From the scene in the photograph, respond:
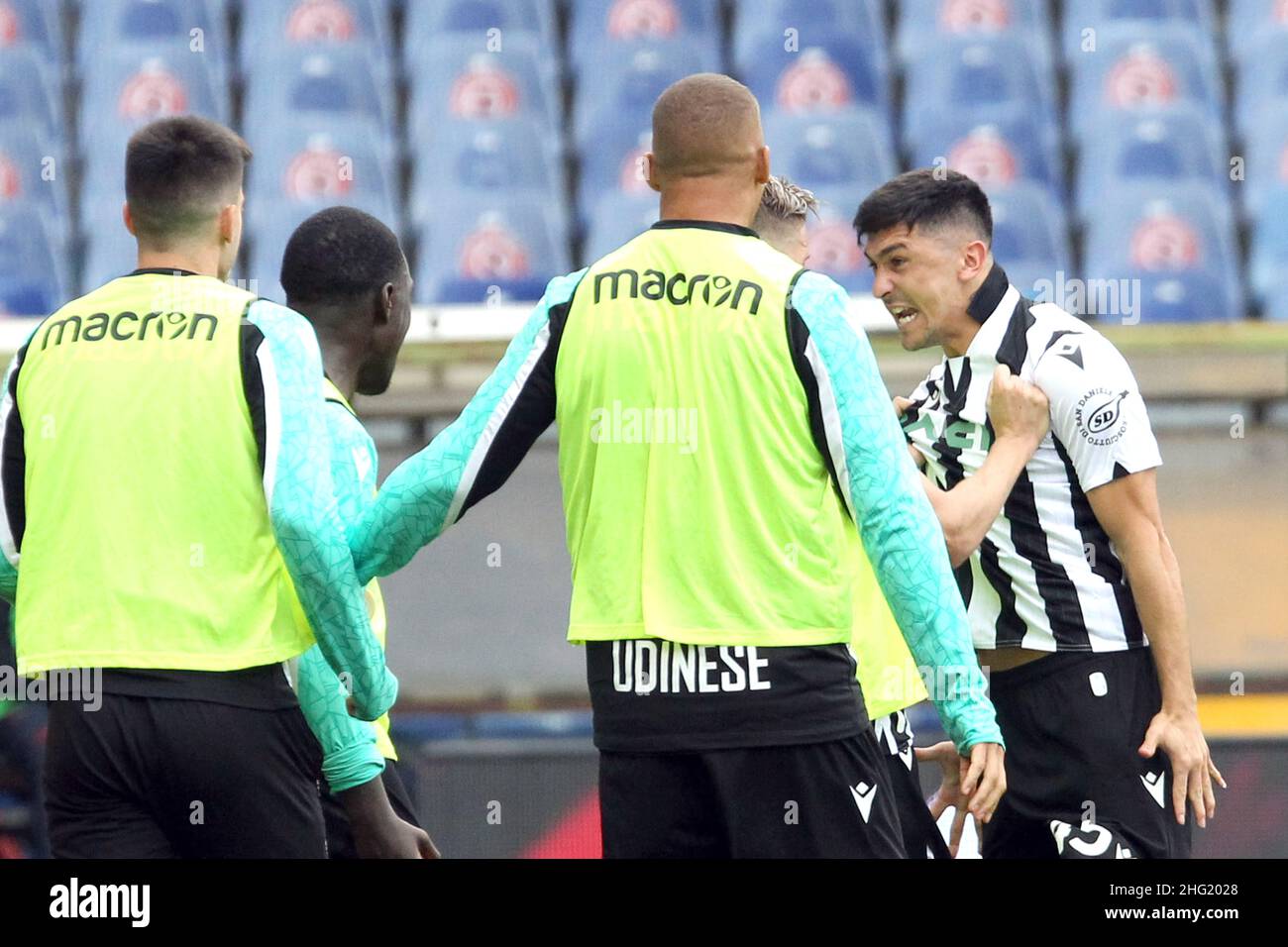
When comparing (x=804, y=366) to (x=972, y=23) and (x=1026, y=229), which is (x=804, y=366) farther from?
(x=972, y=23)

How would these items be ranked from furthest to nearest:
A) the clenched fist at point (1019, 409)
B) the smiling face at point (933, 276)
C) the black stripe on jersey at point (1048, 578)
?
the smiling face at point (933, 276), the black stripe on jersey at point (1048, 578), the clenched fist at point (1019, 409)

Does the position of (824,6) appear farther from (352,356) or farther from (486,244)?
(352,356)

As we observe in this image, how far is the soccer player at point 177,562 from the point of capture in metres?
2.77

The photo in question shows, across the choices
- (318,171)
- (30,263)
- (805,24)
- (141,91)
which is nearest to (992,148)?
(805,24)

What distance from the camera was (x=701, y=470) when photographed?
268 cm

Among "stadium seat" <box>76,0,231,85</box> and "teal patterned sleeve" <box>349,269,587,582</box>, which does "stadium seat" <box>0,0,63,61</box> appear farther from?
"teal patterned sleeve" <box>349,269,587,582</box>

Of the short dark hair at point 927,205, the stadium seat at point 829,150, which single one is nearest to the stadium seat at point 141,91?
the stadium seat at point 829,150

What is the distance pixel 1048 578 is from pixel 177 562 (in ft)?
5.68

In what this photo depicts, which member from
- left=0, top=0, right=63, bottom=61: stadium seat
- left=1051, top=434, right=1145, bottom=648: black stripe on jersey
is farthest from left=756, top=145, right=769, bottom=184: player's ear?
left=0, top=0, right=63, bottom=61: stadium seat

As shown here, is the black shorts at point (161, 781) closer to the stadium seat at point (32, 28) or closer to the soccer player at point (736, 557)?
the soccer player at point (736, 557)

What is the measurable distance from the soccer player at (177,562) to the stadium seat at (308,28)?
650cm

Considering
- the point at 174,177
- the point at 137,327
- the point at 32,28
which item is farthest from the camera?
the point at 32,28
